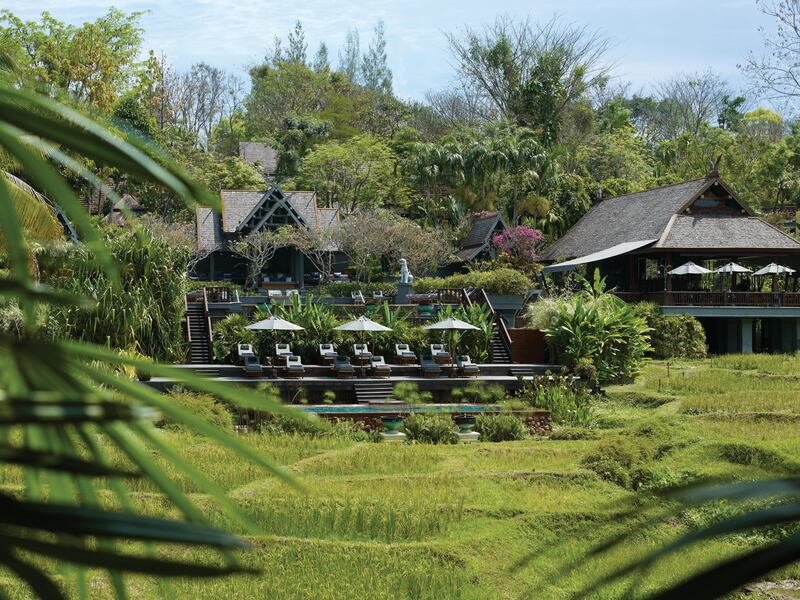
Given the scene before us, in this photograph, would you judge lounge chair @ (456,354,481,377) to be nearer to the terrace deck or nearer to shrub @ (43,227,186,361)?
the terrace deck

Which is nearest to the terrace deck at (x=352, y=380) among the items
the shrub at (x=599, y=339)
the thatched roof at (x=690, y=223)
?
the shrub at (x=599, y=339)

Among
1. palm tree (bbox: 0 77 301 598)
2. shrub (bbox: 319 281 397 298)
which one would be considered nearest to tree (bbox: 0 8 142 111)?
shrub (bbox: 319 281 397 298)

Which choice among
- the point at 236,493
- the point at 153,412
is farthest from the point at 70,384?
the point at 236,493

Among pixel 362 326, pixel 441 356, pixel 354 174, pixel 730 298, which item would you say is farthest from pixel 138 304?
pixel 354 174

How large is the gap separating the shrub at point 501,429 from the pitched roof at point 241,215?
904 inches

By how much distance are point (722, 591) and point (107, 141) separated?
50 cm

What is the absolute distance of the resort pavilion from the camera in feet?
100

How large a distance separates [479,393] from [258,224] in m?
20.1

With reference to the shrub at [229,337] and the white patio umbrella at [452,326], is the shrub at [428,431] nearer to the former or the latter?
the white patio umbrella at [452,326]

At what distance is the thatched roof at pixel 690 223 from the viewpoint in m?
33.0

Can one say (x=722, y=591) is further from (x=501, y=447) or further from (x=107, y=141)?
(x=501, y=447)

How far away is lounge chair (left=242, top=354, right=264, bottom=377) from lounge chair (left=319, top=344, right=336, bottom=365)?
145 centimetres

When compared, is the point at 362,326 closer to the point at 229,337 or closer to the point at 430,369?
the point at 430,369

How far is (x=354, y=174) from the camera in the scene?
160 ft
